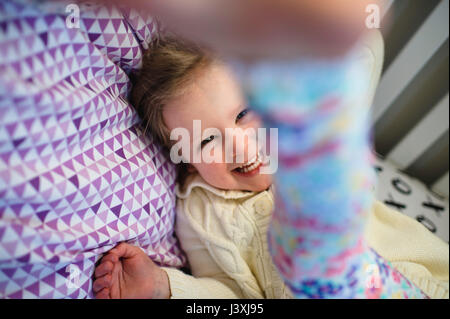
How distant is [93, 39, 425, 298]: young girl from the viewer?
33 cm

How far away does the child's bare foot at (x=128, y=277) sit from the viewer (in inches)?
22.3

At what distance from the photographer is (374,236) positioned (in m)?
0.75

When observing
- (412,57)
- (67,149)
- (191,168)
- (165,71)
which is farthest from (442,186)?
(67,149)

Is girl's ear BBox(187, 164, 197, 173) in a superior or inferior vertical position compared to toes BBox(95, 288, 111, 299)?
superior

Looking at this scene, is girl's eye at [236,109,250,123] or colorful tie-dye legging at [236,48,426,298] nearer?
colorful tie-dye legging at [236,48,426,298]

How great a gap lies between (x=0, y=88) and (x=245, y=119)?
360 mm

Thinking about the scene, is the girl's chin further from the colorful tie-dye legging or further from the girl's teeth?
the colorful tie-dye legging

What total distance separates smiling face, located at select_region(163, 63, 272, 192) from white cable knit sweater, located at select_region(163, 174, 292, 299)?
0.05 meters

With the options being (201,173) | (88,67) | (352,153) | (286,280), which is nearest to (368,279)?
(286,280)

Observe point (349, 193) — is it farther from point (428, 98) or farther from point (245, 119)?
point (428, 98)

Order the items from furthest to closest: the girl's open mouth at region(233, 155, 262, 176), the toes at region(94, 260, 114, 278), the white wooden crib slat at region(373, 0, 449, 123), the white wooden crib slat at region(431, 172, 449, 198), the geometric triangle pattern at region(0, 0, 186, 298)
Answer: the white wooden crib slat at region(431, 172, 449, 198) < the white wooden crib slat at region(373, 0, 449, 123) < the girl's open mouth at region(233, 155, 262, 176) < the toes at region(94, 260, 114, 278) < the geometric triangle pattern at region(0, 0, 186, 298)

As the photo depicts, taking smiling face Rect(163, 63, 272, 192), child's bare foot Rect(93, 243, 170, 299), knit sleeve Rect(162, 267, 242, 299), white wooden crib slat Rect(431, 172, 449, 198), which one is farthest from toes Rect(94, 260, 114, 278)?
white wooden crib slat Rect(431, 172, 449, 198)

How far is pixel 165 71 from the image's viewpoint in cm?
62

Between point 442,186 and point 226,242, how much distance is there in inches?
24.4
